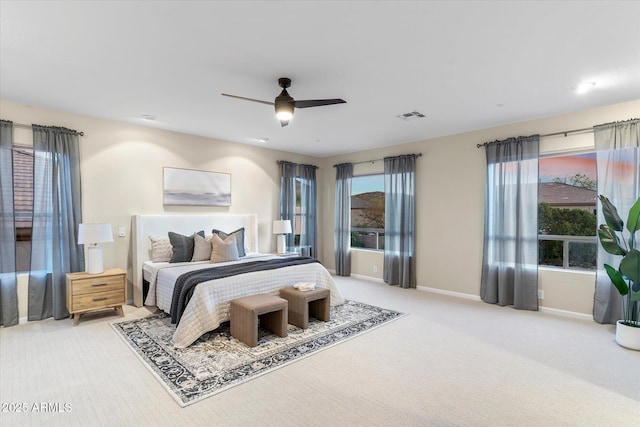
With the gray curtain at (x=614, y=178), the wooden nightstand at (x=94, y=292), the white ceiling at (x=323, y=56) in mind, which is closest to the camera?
the white ceiling at (x=323, y=56)

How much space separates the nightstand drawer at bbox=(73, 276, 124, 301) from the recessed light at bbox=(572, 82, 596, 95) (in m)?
5.80

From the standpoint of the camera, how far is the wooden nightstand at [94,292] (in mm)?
3947

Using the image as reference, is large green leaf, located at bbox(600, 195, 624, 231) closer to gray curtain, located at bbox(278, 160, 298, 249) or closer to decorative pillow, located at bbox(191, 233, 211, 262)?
gray curtain, located at bbox(278, 160, 298, 249)

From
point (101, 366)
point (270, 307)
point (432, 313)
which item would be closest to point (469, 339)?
point (432, 313)

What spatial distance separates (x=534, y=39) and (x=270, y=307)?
3.31m

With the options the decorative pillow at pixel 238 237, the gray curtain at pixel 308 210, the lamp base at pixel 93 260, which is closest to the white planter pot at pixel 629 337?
the decorative pillow at pixel 238 237

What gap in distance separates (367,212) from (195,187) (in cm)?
352

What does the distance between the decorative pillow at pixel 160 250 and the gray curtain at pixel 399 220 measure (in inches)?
151

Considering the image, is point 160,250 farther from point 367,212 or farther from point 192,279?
point 367,212

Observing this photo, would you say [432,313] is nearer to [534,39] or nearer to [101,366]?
[534,39]

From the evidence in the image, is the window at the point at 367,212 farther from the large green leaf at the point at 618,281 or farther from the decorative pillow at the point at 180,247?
the large green leaf at the point at 618,281

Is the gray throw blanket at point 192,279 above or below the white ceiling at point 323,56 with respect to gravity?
below

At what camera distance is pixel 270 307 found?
3.41m

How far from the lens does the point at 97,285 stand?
4.09 metres
